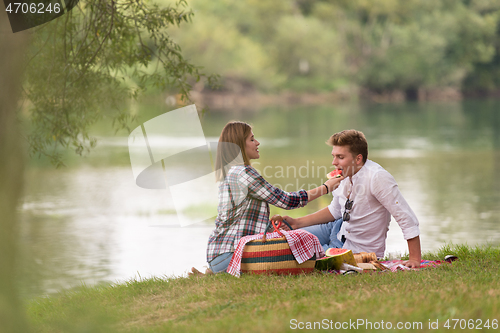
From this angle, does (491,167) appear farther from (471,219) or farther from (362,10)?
(362,10)

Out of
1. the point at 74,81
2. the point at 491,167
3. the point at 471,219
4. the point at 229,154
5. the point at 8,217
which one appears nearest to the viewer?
the point at 8,217

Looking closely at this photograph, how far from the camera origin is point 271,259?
164 inches

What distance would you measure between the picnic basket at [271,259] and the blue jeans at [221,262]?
185mm

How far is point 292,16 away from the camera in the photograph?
6725 centimetres

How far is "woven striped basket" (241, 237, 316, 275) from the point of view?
13.6 feet

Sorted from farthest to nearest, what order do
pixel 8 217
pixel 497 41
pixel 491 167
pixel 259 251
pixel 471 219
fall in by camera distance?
pixel 497 41
pixel 491 167
pixel 471 219
pixel 259 251
pixel 8 217

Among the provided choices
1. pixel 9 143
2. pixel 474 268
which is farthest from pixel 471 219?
pixel 9 143

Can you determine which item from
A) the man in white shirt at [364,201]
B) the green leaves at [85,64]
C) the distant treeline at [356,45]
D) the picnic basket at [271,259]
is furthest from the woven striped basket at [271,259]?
the distant treeline at [356,45]

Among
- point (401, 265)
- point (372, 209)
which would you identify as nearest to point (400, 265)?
point (401, 265)

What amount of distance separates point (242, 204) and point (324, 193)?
704 mm

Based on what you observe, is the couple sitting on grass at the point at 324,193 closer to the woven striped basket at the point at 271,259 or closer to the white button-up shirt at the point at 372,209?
the white button-up shirt at the point at 372,209

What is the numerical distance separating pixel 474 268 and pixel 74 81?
15.2ft

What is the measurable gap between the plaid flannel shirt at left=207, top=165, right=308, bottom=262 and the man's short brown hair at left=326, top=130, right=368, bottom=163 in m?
0.60

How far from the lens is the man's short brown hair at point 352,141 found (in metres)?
4.55
